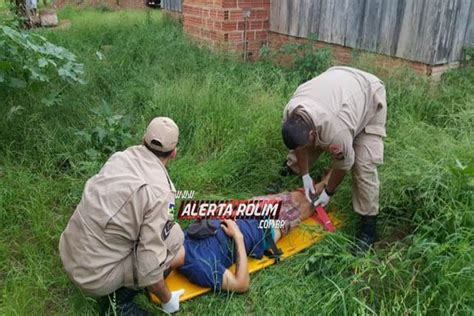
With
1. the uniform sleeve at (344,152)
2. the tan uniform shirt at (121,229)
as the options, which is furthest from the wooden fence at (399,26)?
the tan uniform shirt at (121,229)

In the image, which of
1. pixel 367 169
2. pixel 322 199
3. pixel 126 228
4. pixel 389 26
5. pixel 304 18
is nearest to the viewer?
pixel 126 228

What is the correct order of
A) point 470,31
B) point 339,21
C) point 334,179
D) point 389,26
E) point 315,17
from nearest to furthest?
point 334,179 < point 470,31 < point 389,26 < point 339,21 < point 315,17

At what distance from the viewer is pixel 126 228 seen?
225 cm

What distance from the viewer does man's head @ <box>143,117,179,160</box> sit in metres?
2.42

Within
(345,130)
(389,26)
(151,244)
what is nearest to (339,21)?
(389,26)

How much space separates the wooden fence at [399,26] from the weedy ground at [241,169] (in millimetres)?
275

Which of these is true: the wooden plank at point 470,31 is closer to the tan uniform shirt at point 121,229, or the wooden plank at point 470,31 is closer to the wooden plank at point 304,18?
the wooden plank at point 304,18

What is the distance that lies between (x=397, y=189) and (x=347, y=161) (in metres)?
0.50

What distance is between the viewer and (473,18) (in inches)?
190

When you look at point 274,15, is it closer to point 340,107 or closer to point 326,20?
point 326,20

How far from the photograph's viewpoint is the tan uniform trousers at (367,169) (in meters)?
3.10

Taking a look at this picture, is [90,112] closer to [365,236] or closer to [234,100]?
[234,100]

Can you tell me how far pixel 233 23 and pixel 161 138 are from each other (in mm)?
4273

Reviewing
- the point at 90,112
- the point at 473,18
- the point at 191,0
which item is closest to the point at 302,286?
the point at 90,112
